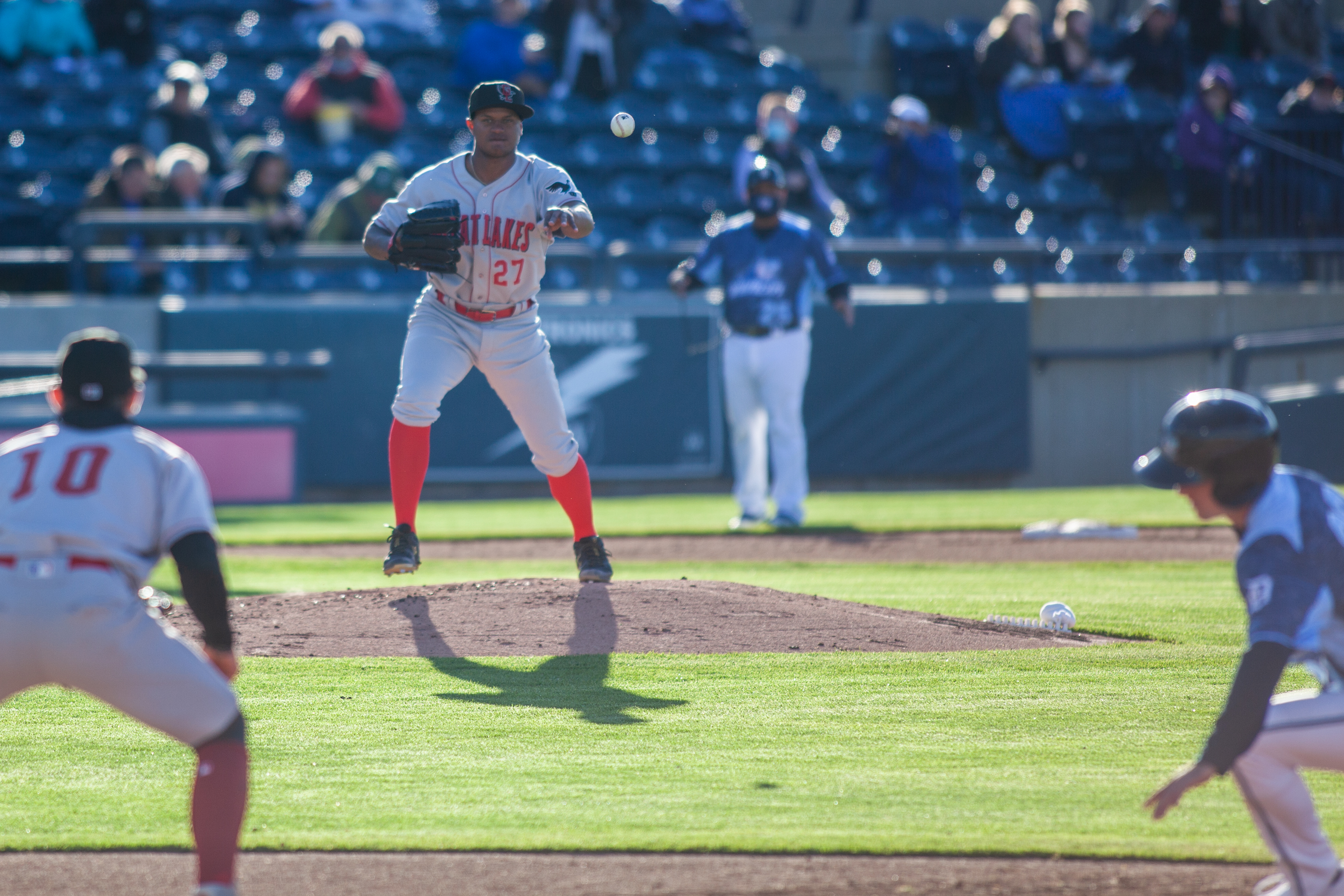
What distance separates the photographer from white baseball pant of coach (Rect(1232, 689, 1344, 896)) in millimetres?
3229

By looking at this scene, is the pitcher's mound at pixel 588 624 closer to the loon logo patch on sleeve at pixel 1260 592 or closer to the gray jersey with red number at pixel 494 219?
the gray jersey with red number at pixel 494 219

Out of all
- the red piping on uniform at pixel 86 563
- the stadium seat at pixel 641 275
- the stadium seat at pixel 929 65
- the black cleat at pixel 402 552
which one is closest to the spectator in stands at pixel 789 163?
the stadium seat at pixel 641 275

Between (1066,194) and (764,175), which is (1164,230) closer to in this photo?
(1066,194)

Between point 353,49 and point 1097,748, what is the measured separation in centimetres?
1181

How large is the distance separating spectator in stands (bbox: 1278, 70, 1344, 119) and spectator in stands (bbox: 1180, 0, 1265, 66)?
269 cm

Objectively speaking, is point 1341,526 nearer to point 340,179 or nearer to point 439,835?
point 439,835

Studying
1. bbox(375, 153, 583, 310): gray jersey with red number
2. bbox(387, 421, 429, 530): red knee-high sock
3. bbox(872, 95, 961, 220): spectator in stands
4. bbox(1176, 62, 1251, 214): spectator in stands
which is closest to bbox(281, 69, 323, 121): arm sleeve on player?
bbox(872, 95, 961, 220): spectator in stands

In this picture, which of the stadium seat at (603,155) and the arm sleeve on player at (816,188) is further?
the stadium seat at (603,155)

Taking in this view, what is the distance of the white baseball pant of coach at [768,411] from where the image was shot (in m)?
10.8

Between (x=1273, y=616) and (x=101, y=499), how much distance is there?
2283 millimetres

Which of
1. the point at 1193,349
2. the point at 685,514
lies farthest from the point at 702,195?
the point at 1193,349

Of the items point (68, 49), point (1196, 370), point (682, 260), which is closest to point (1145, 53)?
point (1196, 370)

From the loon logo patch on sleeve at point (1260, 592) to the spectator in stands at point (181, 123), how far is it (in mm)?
12462

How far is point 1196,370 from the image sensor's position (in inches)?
593
